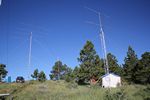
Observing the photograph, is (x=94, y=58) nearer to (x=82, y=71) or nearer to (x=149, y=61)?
(x=82, y=71)

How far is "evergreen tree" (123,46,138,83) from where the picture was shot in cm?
7638

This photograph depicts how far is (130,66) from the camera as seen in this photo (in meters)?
80.0

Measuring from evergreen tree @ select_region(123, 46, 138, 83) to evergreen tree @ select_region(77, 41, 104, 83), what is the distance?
16473mm

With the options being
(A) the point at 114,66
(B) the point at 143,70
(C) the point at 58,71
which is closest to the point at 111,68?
(A) the point at 114,66

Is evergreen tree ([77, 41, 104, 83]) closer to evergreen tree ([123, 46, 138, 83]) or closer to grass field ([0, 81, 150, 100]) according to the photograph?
evergreen tree ([123, 46, 138, 83])

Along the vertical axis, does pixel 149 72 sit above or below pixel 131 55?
below

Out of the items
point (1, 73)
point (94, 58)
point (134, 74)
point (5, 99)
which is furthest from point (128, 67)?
point (5, 99)

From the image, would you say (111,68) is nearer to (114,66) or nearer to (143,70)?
(114,66)

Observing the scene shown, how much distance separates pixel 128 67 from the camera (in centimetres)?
8050

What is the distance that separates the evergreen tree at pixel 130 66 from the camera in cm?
7638

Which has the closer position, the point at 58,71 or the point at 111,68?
the point at 111,68

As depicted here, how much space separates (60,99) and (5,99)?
300 inches

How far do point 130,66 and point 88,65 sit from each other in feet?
75.9

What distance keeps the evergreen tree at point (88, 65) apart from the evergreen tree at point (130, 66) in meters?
16.5
